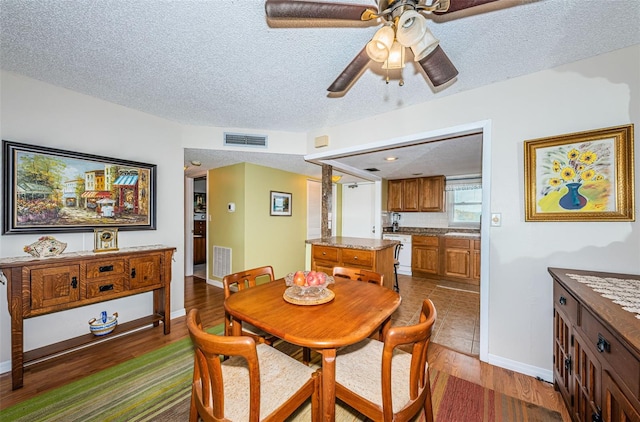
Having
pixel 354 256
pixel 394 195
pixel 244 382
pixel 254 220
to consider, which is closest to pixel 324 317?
pixel 244 382

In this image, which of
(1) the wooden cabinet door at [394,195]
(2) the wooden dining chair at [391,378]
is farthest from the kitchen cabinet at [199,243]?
(2) the wooden dining chair at [391,378]

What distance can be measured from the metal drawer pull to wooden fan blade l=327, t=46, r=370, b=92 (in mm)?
1661

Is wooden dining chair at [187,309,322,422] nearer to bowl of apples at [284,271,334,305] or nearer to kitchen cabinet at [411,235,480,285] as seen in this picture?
bowl of apples at [284,271,334,305]

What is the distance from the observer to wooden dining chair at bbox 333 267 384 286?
1903 mm

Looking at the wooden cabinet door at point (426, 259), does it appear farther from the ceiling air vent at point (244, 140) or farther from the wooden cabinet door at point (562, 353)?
the ceiling air vent at point (244, 140)

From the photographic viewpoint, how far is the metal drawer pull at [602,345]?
936 mm

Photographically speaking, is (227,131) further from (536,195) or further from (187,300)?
(536,195)

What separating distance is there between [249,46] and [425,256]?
456 centimetres

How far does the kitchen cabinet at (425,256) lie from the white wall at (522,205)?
2.70 m

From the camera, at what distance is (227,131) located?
3.11 m

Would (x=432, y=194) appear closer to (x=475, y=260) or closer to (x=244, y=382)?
(x=475, y=260)

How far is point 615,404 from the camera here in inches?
35.4

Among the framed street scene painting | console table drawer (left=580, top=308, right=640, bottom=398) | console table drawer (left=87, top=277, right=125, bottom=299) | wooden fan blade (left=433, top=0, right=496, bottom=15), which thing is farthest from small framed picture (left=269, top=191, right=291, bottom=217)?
console table drawer (left=580, top=308, right=640, bottom=398)

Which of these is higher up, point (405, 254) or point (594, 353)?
point (594, 353)
